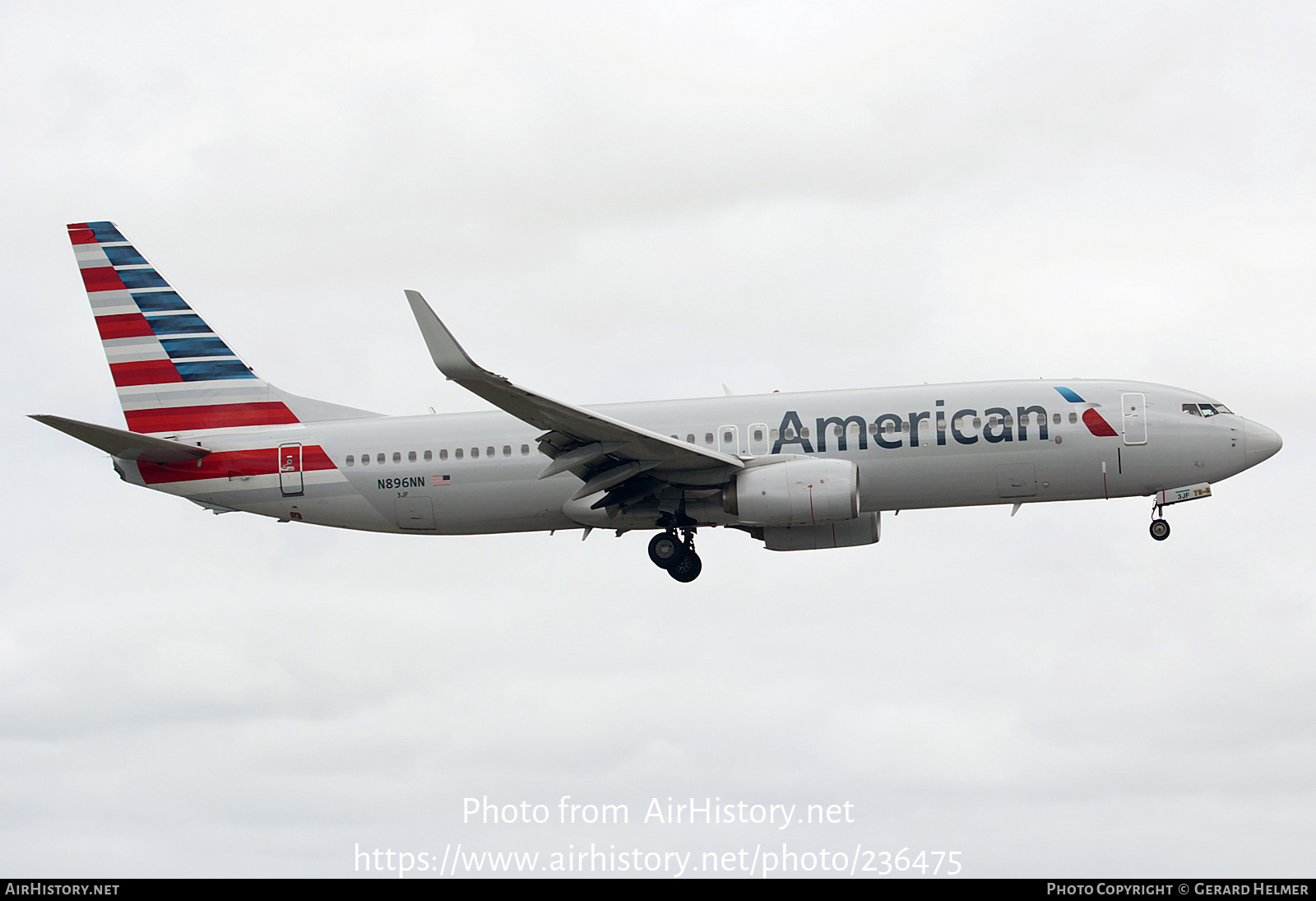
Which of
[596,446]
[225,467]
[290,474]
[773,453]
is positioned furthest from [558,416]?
[225,467]

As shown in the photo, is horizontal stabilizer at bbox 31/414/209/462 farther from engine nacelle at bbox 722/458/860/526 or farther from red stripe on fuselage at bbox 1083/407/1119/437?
red stripe on fuselage at bbox 1083/407/1119/437

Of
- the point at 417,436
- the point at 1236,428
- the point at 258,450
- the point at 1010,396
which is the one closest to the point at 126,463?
the point at 258,450

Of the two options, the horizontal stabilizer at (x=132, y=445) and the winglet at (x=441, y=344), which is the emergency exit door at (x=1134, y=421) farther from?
the horizontal stabilizer at (x=132, y=445)

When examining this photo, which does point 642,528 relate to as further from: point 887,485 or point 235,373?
point 235,373

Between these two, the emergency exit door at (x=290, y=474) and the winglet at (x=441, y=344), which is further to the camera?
the emergency exit door at (x=290, y=474)

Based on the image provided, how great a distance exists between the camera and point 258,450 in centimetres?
3753

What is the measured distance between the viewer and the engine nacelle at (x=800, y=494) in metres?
32.7

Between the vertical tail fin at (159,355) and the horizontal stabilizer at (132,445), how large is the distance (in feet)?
4.99

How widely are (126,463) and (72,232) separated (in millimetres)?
8198

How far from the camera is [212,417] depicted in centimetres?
3872

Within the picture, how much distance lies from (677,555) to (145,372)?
15.8m

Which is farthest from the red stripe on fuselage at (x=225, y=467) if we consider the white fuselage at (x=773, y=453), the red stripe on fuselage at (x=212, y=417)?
the red stripe on fuselage at (x=212, y=417)

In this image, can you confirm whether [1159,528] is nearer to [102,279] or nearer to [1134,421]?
[1134,421]

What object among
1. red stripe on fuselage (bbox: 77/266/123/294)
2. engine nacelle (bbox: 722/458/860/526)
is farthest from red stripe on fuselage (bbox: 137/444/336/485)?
engine nacelle (bbox: 722/458/860/526)
